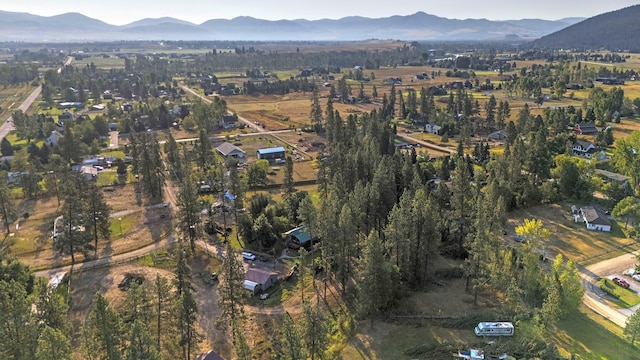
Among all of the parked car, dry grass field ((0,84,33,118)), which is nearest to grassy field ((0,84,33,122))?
dry grass field ((0,84,33,118))

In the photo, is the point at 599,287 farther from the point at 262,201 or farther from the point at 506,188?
the point at 262,201

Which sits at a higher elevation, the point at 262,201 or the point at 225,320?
the point at 262,201

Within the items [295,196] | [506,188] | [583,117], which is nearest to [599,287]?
[506,188]

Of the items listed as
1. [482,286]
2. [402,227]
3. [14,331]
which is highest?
[402,227]

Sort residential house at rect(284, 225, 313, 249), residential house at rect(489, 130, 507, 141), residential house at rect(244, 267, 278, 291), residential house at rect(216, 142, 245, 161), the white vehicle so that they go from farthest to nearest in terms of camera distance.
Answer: residential house at rect(489, 130, 507, 141) < residential house at rect(216, 142, 245, 161) < residential house at rect(284, 225, 313, 249) < residential house at rect(244, 267, 278, 291) < the white vehicle

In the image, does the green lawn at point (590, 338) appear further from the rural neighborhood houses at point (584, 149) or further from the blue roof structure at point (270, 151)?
the blue roof structure at point (270, 151)

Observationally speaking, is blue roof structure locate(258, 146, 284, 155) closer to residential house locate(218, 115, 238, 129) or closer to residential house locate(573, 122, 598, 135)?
residential house locate(218, 115, 238, 129)
